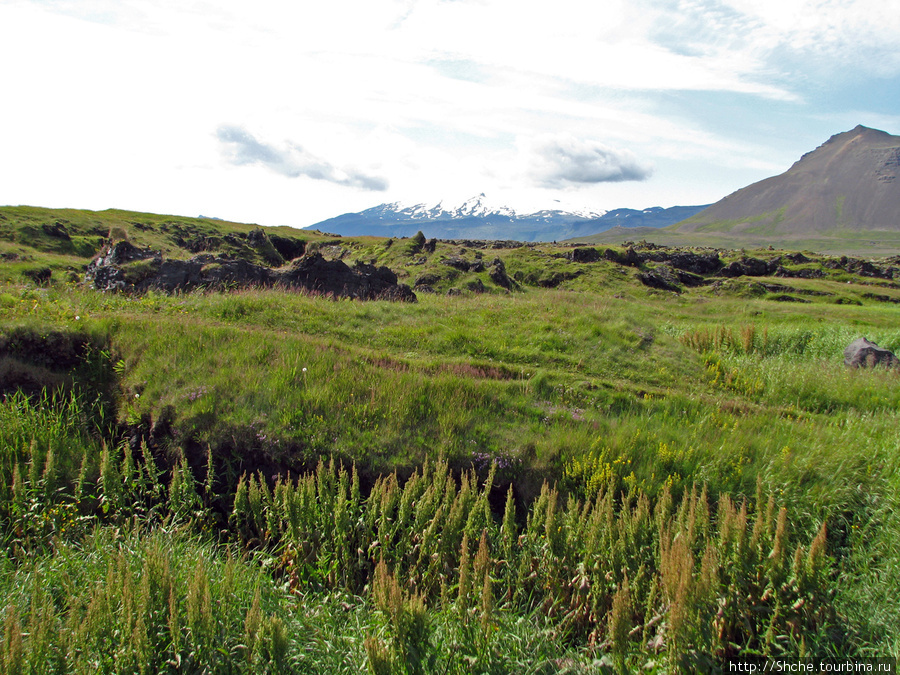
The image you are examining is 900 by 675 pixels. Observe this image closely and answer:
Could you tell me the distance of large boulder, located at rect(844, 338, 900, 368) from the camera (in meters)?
14.0

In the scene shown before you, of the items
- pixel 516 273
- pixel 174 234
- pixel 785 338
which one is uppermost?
pixel 174 234

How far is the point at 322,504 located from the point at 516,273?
39.1 meters

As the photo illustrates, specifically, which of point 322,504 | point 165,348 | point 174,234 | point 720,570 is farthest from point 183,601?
point 174,234

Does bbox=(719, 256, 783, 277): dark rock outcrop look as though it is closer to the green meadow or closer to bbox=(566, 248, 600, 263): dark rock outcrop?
bbox=(566, 248, 600, 263): dark rock outcrop

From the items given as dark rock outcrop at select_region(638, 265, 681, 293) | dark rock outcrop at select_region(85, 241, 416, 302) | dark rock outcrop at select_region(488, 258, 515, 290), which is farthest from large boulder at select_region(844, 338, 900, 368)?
dark rock outcrop at select_region(638, 265, 681, 293)

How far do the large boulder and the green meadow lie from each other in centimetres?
82

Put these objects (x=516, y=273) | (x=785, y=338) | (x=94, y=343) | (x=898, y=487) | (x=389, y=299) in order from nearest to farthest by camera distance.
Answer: (x=898, y=487) → (x=94, y=343) → (x=785, y=338) → (x=389, y=299) → (x=516, y=273)

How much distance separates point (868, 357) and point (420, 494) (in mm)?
14828

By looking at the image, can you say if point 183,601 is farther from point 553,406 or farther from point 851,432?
point 851,432

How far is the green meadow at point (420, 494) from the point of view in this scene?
4207mm

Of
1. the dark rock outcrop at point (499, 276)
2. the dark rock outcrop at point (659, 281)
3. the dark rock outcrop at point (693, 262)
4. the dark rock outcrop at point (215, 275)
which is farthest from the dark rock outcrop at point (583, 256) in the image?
the dark rock outcrop at point (215, 275)

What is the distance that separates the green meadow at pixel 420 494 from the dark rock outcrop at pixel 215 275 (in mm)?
3228

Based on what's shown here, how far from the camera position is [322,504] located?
6270mm

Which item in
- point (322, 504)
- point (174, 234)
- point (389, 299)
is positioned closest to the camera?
point (322, 504)
